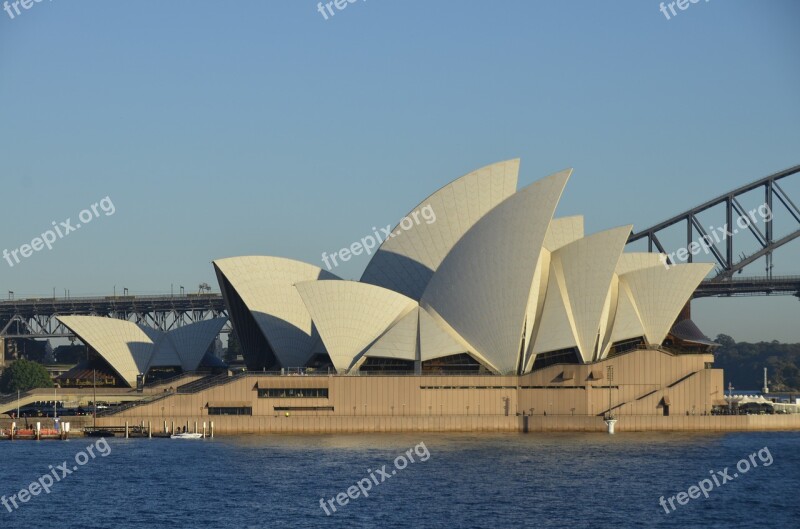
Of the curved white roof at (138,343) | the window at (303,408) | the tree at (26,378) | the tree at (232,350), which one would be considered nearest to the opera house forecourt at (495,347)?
the window at (303,408)

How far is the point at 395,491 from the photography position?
66000 millimetres

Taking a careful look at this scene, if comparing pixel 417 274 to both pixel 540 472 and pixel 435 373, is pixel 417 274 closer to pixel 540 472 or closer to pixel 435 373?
pixel 435 373

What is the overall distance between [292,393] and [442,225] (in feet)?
58.1

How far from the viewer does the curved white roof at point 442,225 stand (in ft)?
339

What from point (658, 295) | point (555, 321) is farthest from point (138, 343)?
point (658, 295)

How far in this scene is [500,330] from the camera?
98062 mm

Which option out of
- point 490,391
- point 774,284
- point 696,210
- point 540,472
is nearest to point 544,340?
point 490,391

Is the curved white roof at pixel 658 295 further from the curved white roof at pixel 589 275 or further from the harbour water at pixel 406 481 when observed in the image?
the harbour water at pixel 406 481

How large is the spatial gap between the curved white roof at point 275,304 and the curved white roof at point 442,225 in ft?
24.7

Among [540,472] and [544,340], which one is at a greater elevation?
[544,340]

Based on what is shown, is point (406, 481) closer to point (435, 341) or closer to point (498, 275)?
point (435, 341)

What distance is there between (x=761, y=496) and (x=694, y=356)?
3486cm

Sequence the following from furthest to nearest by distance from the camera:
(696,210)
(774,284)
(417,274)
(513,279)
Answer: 1. (696,210)
2. (774,284)
3. (417,274)
4. (513,279)

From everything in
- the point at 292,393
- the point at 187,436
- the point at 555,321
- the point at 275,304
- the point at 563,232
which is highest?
the point at 563,232
